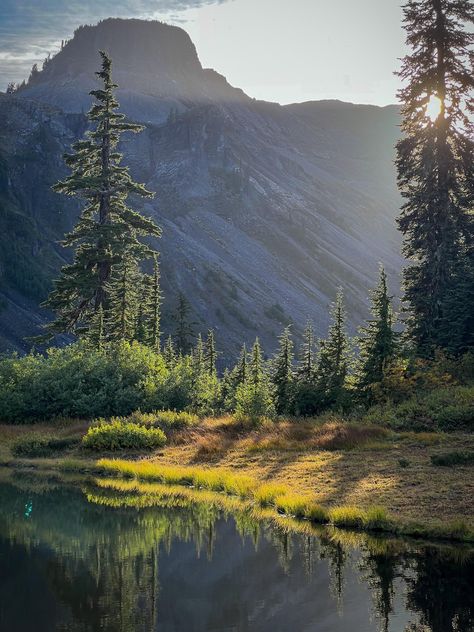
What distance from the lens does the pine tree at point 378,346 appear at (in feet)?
100

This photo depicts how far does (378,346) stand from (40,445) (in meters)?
14.5

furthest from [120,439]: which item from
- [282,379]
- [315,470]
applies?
[282,379]

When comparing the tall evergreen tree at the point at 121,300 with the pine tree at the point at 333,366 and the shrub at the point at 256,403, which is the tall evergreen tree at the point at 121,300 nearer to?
the shrub at the point at 256,403

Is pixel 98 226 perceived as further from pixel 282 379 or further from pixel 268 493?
pixel 268 493

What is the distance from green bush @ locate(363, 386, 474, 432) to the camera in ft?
79.7

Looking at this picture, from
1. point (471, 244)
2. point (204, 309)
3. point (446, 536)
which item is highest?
point (471, 244)

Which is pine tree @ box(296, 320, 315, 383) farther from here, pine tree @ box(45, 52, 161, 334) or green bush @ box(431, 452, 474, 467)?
green bush @ box(431, 452, 474, 467)

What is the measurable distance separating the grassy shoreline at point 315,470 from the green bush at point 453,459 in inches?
9.6

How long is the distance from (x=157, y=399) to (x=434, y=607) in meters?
24.5

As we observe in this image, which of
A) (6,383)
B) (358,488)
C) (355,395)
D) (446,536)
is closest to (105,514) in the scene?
(358,488)

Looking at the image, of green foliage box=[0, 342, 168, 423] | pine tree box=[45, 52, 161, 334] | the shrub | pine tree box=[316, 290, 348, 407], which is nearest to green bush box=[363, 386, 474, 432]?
pine tree box=[316, 290, 348, 407]

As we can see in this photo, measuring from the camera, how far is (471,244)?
36.5 metres

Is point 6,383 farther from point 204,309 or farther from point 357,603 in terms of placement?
point 204,309

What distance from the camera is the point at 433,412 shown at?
25188 millimetres
